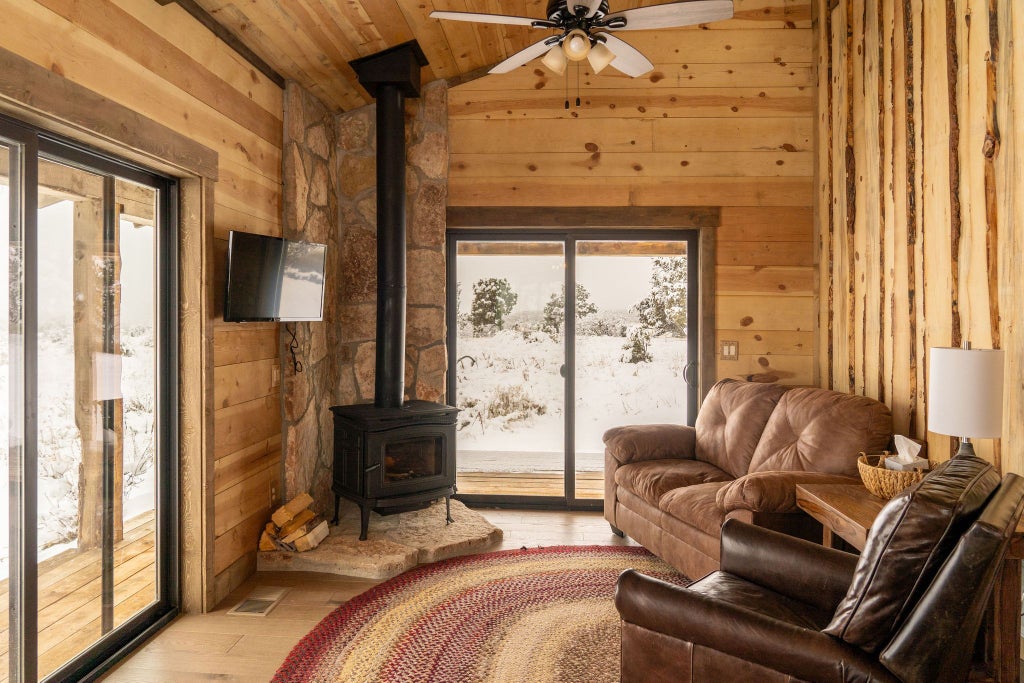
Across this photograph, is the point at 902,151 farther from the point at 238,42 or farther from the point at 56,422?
the point at 56,422

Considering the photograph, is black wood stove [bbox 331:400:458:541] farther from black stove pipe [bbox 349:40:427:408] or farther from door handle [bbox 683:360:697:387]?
door handle [bbox 683:360:697:387]

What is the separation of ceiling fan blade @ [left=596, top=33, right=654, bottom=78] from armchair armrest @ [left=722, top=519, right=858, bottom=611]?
6.28ft

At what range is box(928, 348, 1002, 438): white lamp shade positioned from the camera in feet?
7.24

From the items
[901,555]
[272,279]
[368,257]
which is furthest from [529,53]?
[901,555]

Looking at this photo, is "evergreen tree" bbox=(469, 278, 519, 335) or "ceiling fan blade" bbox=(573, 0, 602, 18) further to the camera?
"evergreen tree" bbox=(469, 278, 519, 335)

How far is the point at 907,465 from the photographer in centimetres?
253

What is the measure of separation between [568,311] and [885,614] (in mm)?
3201

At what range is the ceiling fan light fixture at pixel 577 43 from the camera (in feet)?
8.18

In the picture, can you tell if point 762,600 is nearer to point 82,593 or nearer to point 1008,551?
point 1008,551

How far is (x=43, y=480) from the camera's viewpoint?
2164 millimetres

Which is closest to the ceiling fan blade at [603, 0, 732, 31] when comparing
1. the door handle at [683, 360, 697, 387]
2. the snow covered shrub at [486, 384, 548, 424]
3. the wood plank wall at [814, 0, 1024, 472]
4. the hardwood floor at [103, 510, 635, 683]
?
the wood plank wall at [814, 0, 1024, 472]

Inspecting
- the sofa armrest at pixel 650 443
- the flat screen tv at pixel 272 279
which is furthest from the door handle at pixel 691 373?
the flat screen tv at pixel 272 279

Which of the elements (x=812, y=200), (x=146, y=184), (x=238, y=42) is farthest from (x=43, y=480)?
(x=812, y=200)

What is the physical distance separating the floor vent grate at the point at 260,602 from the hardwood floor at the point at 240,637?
0.10ft
